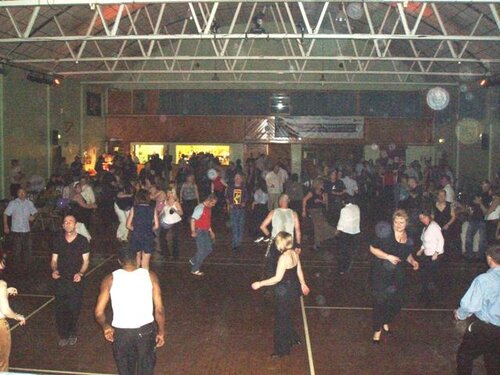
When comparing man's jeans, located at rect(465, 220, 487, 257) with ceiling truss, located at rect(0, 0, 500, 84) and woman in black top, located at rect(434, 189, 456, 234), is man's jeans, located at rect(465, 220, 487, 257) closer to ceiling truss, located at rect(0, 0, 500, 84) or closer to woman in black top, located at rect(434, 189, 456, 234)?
woman in black top, located at rect(434, 189, 456, 234)

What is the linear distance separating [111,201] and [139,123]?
12.8m

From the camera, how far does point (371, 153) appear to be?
27375mm

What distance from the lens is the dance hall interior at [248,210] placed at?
20.9 feet

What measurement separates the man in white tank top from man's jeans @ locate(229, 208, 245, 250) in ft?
25.2

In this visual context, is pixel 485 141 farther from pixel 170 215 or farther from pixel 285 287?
pixel 285 287

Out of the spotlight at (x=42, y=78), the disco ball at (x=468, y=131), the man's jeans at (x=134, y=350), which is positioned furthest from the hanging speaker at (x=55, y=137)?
the man's jeans at (x=134, y=350)

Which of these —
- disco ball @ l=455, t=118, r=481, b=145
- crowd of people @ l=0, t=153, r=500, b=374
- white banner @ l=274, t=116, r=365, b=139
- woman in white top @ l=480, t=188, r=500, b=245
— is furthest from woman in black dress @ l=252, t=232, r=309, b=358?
white banner @ l=274, t=116, r=365, b=139

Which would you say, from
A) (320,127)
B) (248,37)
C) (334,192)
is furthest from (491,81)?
(320,127)

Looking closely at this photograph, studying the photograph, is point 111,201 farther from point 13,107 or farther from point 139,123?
point 139,123

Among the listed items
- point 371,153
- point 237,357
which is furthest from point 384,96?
point 237,357

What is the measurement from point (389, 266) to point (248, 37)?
788 cm

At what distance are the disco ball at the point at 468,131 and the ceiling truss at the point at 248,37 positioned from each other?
1.83 metres

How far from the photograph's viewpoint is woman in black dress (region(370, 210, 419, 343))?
267 inches

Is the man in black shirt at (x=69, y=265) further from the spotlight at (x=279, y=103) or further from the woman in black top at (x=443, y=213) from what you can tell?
the spotlight at (x=279, y=103)
